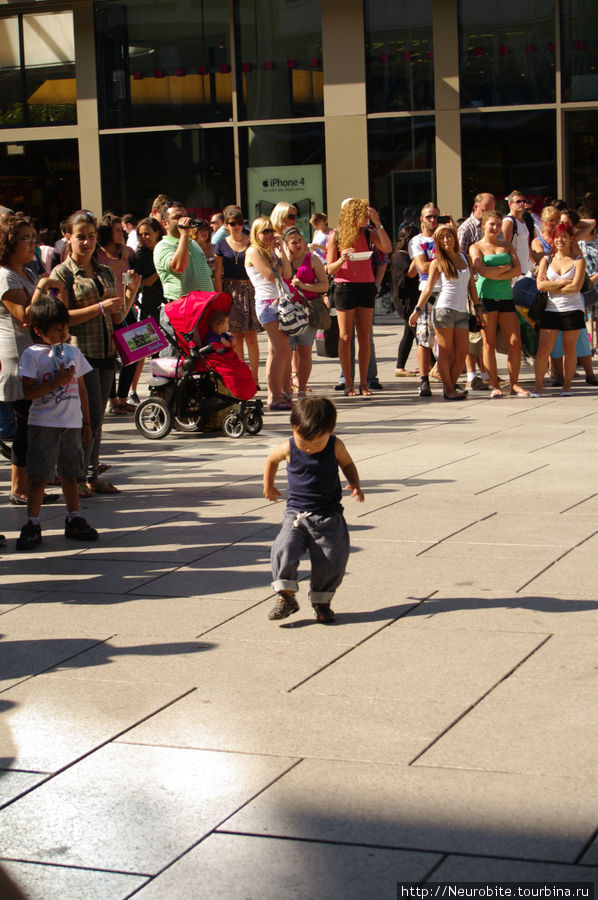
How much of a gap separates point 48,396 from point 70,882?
4283 millimetres

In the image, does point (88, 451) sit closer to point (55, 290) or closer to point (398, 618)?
point (55, 290)

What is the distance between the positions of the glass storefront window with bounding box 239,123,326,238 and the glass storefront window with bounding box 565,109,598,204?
4.29 meters

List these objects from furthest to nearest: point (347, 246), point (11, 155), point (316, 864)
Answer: point (11, 155), point (347, 246), point (316, 864)

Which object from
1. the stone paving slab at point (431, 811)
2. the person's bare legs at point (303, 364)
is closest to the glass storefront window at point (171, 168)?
the person's bare legs at point (303, 364)

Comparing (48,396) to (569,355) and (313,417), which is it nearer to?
(313,417)

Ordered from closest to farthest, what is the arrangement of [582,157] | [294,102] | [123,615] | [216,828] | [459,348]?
[216,828] < [123,615] < [459,348] < [582,157] < [294,102]

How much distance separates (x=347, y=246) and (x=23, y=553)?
256 inches

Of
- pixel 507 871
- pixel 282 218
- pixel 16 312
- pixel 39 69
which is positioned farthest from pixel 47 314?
pixel 39 69

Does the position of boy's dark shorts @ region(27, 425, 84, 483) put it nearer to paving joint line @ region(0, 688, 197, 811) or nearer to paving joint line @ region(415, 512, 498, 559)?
paving joint line @ region(415, 512, 498, 559)

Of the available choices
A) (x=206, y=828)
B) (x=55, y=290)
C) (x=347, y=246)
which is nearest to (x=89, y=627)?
(x=206, y=828)

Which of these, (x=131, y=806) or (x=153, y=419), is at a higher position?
(x=153, y=419)

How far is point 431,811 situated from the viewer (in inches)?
148

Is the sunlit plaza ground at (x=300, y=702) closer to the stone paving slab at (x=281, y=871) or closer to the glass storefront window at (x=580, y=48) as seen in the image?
the stone paving slab at (x=281, y=871)

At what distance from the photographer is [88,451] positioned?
27.4ft
